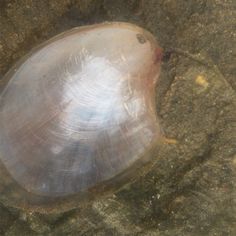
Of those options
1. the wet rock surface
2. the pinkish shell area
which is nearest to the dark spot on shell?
the pinkish shell area

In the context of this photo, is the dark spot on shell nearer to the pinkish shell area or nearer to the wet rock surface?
the pinkish shell area

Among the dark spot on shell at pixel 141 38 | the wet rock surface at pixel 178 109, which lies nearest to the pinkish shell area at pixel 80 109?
the dark spot on shell at pixel 141 38

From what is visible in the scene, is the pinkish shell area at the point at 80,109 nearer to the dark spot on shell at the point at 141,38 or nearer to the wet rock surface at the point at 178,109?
the dark spot on shell at the point at 141,38

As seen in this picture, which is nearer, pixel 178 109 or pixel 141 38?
pixel 141 38

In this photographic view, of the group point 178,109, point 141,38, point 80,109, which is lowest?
point 178,109

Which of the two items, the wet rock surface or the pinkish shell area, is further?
the wet rock surface

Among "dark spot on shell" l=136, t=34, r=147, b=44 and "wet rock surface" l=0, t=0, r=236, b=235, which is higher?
"dark spot on shell" l=136, t=34, r=147, b=44
